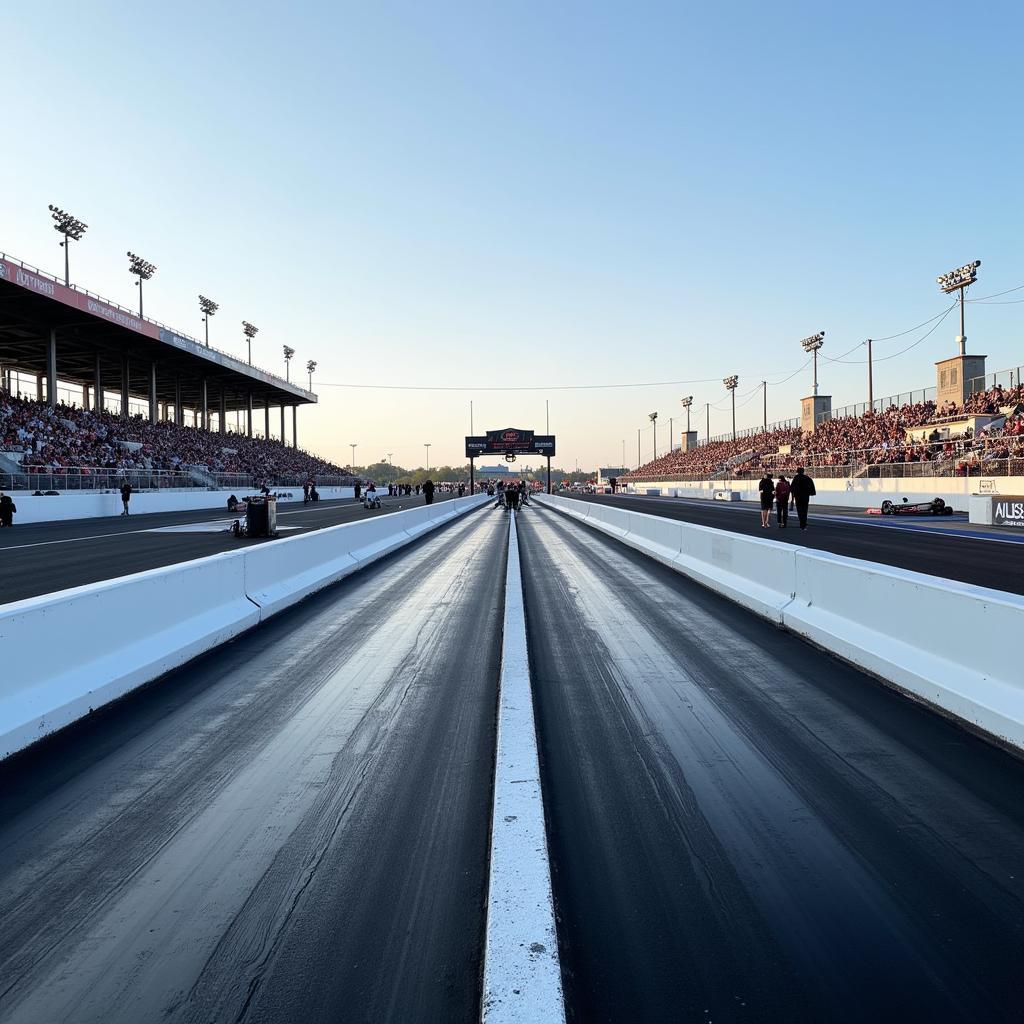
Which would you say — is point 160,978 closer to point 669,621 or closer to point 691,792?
point 691,792

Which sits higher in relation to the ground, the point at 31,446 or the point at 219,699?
the point at 31,446

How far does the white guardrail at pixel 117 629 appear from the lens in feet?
14.5

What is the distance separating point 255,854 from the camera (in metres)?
3.04

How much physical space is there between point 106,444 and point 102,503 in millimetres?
11508

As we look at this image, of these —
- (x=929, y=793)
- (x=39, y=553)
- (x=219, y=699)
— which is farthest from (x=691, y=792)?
(x=39, y=553)

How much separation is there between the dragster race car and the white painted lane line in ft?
101

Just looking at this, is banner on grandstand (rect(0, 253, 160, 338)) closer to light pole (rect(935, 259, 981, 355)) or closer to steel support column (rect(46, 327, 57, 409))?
steel support column (rect(46, 327, 57, 409))

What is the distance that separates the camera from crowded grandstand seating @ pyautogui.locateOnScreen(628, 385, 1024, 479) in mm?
34719

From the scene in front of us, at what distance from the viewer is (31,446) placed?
1401 inches

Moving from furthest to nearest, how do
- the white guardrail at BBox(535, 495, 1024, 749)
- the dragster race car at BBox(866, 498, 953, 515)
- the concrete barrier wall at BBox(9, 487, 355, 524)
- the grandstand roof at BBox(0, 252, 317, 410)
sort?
the grandstand roof at BBox(0, 252, 317, 410)
the dragster race car at BBox(866, 498, 953, 515)
the concrete barrier wall at BBox(9, 487, 355, 524)
the white guardrail at BBox(535, 495, 1024, 749)

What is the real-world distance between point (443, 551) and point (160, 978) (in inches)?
611

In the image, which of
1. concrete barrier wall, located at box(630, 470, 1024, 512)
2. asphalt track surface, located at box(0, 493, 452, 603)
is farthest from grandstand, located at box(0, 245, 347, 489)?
concrete barrier wall, located at box(630, 470, 1024, 512)

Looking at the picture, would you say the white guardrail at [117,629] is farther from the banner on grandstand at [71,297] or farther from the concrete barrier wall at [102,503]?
the banner on grandstand at [71,297]

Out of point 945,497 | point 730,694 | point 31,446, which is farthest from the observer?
point 31,446
